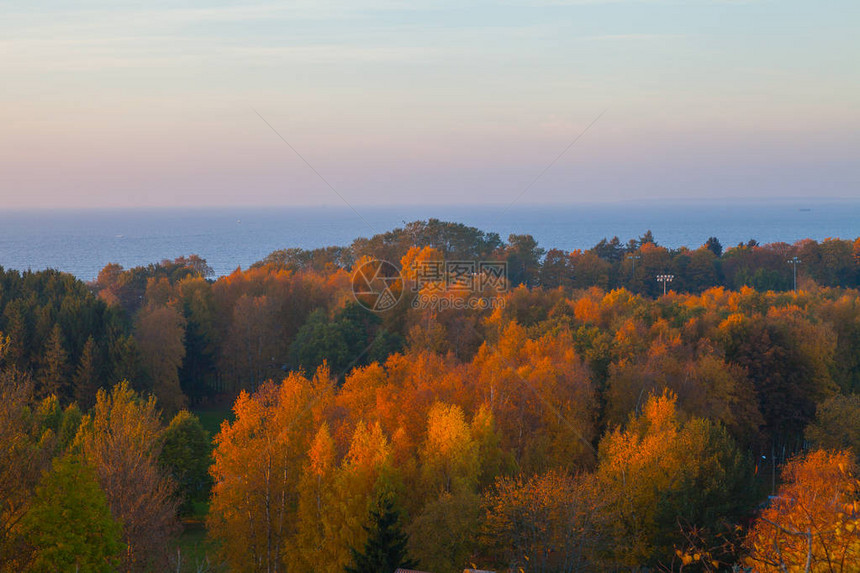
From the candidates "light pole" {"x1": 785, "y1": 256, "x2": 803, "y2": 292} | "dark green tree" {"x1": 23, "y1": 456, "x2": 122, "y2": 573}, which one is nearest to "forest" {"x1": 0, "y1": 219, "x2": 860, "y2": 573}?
"dark green tree" {"x1": 23, "y1": 456, "x2": 122, "y2": 573}

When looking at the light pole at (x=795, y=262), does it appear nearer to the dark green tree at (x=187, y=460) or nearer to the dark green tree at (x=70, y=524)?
the dark green tree at (x=187, y=460)

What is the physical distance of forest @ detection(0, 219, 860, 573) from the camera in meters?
21.6

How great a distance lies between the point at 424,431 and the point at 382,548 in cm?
821

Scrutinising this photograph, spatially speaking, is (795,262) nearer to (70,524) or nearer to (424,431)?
(424,431)

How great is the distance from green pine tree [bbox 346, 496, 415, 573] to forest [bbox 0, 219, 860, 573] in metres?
0.08

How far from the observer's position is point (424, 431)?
30641 mm

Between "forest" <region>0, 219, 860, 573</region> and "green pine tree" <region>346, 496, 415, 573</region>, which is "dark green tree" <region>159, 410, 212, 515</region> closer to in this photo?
"forest" <region>0, 219, 860, 573</region>

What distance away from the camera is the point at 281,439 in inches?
1050

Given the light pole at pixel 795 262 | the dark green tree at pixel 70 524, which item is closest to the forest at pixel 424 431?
the dark green tree at pixel 70 524

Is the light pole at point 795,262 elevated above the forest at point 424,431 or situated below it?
above

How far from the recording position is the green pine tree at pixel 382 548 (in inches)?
894

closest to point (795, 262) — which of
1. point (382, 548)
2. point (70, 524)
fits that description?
point (382, 548)

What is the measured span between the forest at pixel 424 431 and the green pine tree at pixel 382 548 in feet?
0.25

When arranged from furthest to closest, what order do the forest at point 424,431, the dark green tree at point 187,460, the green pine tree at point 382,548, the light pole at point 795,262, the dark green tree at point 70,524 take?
the light pole at point 795,262 < the dark green tree at point 187,460 < the green pine tree at point 382,548 < the forest at point 424,431 < the dark green tree at point 70,524
